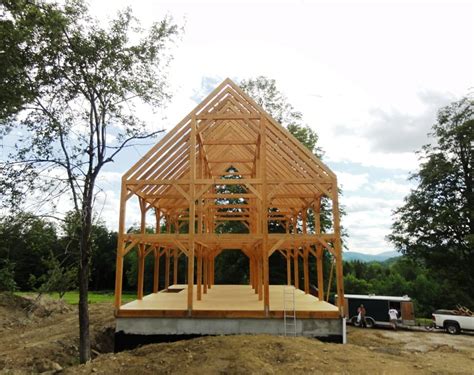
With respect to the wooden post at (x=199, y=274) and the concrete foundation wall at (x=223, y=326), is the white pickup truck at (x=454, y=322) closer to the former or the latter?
the concrete foundation wall at (x=223, y=326)

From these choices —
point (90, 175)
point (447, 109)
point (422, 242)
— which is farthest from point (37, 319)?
point (447, 109)

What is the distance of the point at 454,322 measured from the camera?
16844 mm

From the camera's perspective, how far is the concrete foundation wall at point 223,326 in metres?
9.21

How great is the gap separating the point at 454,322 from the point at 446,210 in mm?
7603

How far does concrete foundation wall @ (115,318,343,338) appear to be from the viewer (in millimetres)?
9211

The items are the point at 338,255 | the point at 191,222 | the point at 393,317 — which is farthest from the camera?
the point at 393,317

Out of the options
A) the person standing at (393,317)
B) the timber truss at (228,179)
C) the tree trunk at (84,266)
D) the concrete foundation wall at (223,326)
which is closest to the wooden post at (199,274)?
the timber truss at (228,179)

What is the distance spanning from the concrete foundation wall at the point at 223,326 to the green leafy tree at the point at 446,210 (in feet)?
53.4

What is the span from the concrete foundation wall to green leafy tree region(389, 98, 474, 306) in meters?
16.3

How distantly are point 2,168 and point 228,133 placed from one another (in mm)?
7971

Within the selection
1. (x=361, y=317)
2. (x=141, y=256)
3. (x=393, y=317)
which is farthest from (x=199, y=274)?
(x=393, y=317)

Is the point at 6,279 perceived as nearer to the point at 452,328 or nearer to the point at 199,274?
the point at 199,274

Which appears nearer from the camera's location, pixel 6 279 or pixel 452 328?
pixel 452 328

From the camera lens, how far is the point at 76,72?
8453 mm
